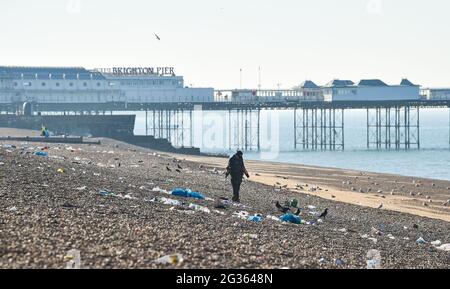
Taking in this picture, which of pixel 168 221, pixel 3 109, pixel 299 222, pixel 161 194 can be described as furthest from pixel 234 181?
pixel 3 109

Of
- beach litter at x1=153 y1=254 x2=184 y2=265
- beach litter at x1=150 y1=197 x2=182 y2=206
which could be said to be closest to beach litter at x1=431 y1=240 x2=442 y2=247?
beach litter at x1=150 y1=197 x2=182 y2=206

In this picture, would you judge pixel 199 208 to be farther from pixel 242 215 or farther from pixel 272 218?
pixel 272 218

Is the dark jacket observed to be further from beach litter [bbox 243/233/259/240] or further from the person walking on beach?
beach litter [bbox 243/233/259/240]

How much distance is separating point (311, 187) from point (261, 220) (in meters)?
19.0

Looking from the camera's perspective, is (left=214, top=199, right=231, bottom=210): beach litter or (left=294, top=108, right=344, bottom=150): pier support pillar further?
(left=294, top=108, right=344, bottom=150): pier support pillar

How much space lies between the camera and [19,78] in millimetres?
101938

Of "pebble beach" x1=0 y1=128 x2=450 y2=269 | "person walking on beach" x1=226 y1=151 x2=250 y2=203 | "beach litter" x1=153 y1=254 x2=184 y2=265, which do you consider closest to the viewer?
"beach litter" x1=153 y1=254 x2=184 y2=265

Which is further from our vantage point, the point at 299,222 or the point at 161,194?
the point at 161,194

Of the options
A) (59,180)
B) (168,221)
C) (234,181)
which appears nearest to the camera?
(168,221)

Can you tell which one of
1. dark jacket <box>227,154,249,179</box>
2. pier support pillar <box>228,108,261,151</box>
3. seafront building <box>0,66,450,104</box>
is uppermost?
seafront building <box>0,66,450,104</box>

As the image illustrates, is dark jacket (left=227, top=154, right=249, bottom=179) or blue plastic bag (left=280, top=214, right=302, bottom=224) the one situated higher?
dark jacket (left=227, top=154, right=249, bottom=179)

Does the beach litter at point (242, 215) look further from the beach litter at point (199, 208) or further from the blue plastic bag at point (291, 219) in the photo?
the blue plastic bag at point (291, 219)
